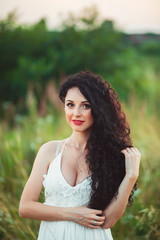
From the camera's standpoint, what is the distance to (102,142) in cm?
236

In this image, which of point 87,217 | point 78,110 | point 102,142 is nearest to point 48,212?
point 87,217

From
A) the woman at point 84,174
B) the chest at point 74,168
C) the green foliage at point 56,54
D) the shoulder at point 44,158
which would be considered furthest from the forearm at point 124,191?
the green foliage at point 56,54

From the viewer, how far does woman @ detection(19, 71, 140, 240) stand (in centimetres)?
214

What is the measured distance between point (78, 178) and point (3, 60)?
8.13 metres

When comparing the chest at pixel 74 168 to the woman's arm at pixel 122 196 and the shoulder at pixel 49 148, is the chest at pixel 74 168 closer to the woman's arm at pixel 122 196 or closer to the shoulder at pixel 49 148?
the shoulder at pixel 49 148

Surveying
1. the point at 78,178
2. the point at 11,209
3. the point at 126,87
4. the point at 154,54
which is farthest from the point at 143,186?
the point at 154,54

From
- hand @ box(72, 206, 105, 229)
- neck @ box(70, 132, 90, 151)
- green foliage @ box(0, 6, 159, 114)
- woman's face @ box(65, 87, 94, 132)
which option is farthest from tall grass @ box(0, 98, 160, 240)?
green foliage @ box(0, 6, 159, 114)

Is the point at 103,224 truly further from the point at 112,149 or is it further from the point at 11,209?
the point at 11,209

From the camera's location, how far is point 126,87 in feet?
34.1

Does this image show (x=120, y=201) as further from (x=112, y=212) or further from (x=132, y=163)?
(x=132, y=163)

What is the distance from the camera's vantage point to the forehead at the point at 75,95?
224 cm

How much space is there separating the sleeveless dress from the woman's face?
32cm

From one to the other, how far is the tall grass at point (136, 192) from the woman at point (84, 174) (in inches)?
21.0

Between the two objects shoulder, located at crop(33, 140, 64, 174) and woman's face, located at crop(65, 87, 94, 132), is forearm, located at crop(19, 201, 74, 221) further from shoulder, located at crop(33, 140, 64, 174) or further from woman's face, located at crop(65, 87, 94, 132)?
woman's face, located at crop(65, 87, 94, 132)
